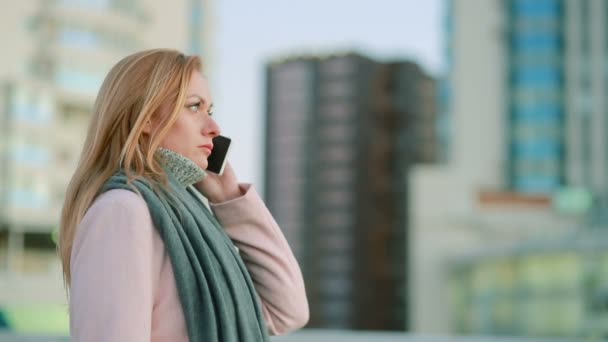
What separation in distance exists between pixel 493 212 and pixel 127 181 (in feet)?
152

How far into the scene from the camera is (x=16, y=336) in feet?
12.7

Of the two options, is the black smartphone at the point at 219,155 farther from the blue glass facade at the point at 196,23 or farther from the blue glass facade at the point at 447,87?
the blue glass facade at the point at 196,23

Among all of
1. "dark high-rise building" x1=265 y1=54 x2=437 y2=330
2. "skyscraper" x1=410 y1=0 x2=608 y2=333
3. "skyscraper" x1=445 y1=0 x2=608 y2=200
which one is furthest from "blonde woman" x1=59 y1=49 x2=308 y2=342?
"dark high-rise building" x1=265 y1=54 x2=437 y2=330

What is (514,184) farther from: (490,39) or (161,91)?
(161,91)

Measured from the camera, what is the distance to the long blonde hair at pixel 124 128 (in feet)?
6.19

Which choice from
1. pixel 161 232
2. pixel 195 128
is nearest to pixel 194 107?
pixel 195 128

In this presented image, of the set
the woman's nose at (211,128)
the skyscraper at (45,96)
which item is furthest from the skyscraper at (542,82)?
the woman's nose at (211,128)

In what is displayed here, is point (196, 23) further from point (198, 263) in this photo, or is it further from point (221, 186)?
point (198, 263)

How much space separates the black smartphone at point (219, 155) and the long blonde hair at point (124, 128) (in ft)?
0.56

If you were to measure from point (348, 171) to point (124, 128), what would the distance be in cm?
11616

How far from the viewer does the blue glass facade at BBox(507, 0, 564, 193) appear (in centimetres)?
5500

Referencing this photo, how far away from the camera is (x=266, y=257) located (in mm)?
2146

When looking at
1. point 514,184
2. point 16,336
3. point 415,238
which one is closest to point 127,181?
point 16,336

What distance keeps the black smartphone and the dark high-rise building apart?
325ft
